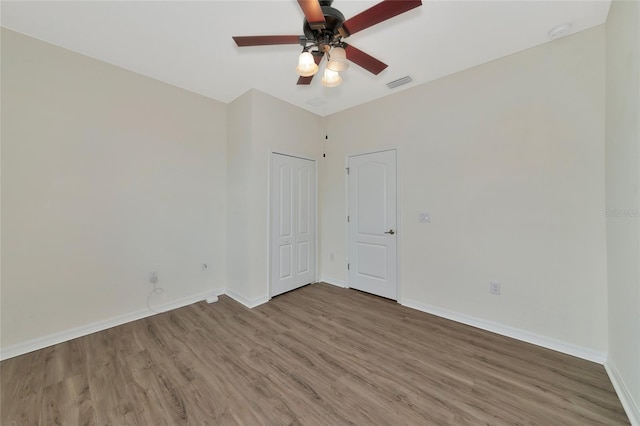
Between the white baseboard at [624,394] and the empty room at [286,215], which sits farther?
the empty room at [286,215]

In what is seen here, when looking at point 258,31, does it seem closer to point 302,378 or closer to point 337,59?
point 337,59

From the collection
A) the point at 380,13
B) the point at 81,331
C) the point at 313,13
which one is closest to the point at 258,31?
the point at 313,13

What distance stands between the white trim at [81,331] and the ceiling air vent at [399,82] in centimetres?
391

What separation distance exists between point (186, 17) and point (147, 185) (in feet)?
6.21

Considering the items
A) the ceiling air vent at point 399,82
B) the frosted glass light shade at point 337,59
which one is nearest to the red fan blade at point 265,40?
the frosted glass light shade at point 337,59

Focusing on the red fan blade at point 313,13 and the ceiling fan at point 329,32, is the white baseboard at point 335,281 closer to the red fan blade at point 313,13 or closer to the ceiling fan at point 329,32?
the ceiling fan at point 329,32

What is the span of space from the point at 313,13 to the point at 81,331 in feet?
11.8

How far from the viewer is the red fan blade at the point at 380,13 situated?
135cm

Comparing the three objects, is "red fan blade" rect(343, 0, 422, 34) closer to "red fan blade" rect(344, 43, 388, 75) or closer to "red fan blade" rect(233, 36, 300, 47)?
"red fan blade" rect(344, 43, 388, 75)

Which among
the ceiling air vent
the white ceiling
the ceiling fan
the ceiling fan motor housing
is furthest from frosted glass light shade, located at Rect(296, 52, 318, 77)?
the ceiling air vent

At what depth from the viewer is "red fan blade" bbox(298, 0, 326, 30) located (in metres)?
1.36

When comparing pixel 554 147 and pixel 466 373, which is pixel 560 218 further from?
pixel 466 373

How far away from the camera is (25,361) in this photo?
6.83 feet

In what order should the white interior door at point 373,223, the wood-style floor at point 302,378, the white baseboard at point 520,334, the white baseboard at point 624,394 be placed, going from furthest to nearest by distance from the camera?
the white interior door at point 373,223 < the white baseboard at point 520,334 < the wood-style floor at point 302,378 < the white baseboard at point 624,394
